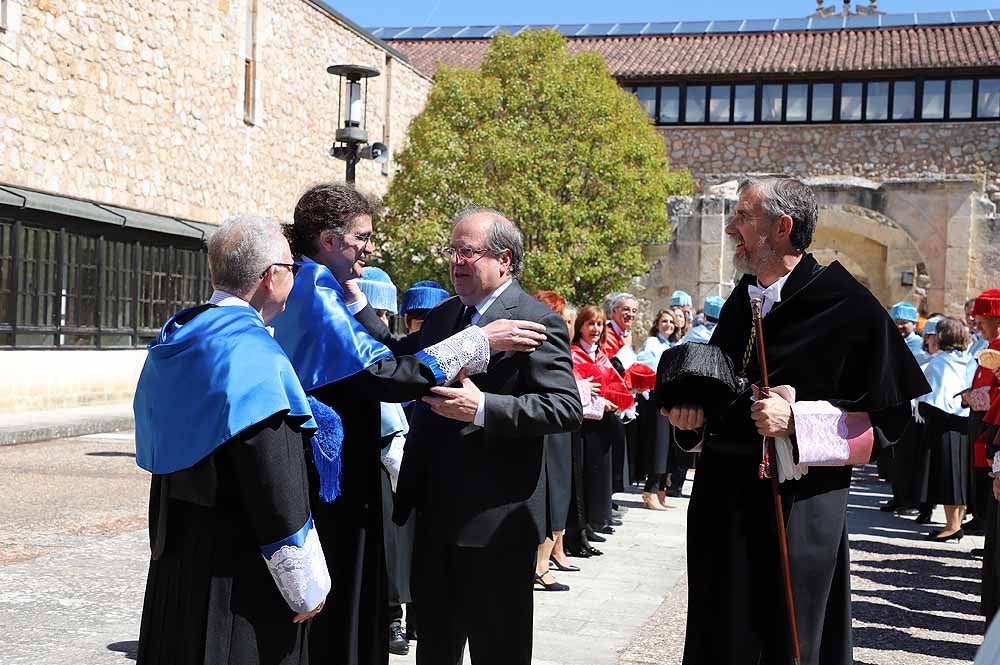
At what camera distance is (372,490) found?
12.3ft

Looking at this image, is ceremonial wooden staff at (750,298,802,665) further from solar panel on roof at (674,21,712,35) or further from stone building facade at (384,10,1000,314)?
solar panel on roof at (674,21,712,35)

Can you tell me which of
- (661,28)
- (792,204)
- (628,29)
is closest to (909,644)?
(792,204)

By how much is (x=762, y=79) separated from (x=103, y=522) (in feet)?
101

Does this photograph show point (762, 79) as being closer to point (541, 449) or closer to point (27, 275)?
point (27, 275)

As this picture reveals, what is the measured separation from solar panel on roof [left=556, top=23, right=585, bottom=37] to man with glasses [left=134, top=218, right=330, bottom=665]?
39736 mm

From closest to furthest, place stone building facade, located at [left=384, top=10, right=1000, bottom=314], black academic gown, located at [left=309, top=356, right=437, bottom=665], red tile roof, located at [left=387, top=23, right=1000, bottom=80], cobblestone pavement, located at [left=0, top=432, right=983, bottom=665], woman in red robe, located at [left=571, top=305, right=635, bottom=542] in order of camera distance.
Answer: black academic gown, located at [left=309, top=356, right=437, bottom=665]
cobblestone pavement, located at [left=0, top=432, right=983, bottom=665]
woman in red robe, located at [left=571, top=305, right=635, bottom=542]
stone building facade, located at [left=384, top=10, right=1000, bottom=314]
red tile roof, located at [left=387, top=23, right=1000, bottom=80]

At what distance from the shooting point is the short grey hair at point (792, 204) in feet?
12.0

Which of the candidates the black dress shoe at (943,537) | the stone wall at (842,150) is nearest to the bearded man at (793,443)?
the black dress shoe at (943,537)

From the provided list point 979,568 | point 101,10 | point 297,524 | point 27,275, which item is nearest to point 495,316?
point 297,524

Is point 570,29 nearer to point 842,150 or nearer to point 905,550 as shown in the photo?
point 842,150

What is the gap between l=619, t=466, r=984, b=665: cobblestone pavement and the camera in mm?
6129

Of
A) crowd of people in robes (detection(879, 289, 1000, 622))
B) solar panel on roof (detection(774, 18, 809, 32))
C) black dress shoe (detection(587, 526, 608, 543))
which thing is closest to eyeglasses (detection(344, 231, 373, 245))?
black dress shoe (detection(587, 526, 608, 543))

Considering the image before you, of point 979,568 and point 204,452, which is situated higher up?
point 204,452

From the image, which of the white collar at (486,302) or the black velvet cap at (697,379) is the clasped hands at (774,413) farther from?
the white collar at (486,302)
